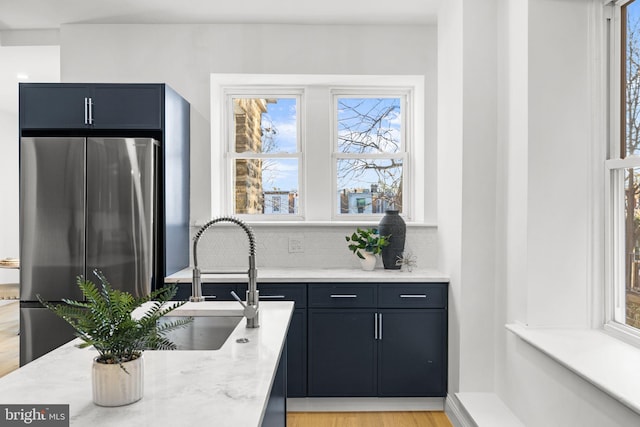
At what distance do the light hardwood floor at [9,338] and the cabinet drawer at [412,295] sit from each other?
307 centimetres

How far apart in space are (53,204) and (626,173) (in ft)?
10.7

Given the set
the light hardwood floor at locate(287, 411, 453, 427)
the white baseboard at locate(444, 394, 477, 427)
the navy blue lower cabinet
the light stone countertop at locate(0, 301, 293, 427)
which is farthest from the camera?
the light hardwood floor at locate(287, 411, 453, 427)

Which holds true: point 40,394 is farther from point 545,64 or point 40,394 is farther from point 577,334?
point 545,64

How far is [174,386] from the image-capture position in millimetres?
1213

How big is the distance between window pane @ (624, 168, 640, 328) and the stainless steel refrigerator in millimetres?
2700

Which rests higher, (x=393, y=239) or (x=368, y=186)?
(x=368, y=186)

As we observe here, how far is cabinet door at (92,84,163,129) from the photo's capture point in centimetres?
316

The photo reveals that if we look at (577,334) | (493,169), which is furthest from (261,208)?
(577,334)

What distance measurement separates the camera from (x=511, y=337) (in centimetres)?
268

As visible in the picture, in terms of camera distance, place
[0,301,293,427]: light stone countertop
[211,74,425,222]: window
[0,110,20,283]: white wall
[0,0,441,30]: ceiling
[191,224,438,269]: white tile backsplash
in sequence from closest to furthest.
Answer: [0,301,293,427]: light stone countertop → [0,0,441,30]: ceiling → [191,224,438,269]: white tile backsplash → [211,74,425,222]: window → [0,110,20,283]: white wall

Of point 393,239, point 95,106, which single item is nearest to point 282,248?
point 393,239

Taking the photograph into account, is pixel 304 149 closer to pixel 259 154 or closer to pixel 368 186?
pixel 259 154

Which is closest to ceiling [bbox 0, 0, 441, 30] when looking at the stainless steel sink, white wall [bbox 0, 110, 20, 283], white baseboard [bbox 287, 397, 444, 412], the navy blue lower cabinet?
the stainless steel sink

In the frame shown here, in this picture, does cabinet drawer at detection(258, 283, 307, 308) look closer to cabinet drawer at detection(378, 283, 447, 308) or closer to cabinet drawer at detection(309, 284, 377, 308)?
cabinet drawer at detection(309, 284, 377, 308)
